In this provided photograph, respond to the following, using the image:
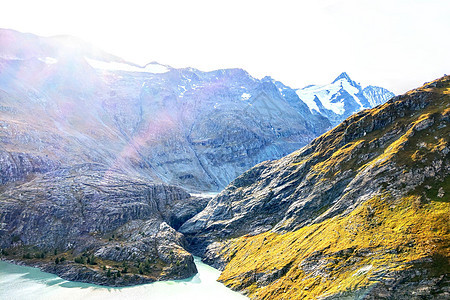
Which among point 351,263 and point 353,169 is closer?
point 351,263

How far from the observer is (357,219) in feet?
319

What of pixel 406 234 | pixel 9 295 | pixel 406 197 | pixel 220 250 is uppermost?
pixel 406 197

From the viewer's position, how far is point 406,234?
268ft

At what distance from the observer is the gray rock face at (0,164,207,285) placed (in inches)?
5221

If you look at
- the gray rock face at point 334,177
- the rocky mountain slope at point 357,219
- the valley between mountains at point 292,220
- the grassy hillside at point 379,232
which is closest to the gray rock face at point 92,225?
the valley between mountains at point 292,220

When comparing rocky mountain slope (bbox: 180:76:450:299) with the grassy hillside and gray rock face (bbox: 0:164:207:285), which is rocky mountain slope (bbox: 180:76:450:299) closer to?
the grassy hillside

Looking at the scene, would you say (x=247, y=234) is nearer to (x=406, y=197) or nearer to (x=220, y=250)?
(x=220, y=250)

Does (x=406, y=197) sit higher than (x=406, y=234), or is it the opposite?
(x=406, y=197)

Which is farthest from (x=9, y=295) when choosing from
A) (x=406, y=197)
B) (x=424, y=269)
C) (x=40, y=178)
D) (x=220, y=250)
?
(x=406, y=197)

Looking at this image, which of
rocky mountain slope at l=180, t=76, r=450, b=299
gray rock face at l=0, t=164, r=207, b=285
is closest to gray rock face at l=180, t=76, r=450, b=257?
rocky mountain slope at l=180, t=76, r=450, b=299

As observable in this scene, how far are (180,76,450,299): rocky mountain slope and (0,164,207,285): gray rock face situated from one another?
2411cm

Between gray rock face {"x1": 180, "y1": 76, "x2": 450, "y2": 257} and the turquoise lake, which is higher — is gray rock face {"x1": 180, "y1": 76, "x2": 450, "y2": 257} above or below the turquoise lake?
above

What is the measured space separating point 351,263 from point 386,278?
1062cm

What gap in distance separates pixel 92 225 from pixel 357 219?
406ft
